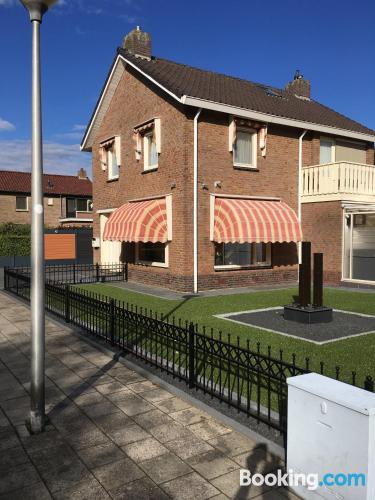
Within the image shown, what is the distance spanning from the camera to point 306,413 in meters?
3.99

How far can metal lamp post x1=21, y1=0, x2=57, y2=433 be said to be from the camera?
17.0ft

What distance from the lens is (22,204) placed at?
142 feet

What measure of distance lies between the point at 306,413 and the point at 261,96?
65.6 ft

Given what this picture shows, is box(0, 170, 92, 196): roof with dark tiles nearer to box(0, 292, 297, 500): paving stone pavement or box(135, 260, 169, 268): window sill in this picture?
box(135, 260, 169, 268): window sill

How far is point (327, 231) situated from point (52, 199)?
34.1 m

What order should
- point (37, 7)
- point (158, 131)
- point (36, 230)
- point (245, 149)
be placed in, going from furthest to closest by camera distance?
point (245, 149)
point (158, 131)
point (36, 230)
point (37, 7)

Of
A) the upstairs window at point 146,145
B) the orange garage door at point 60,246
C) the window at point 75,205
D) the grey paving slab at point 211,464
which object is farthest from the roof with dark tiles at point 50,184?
the grey paving slab at point 211,464

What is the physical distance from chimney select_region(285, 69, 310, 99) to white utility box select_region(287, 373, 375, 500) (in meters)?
24.2

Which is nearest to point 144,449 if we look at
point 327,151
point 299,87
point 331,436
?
point 331,436

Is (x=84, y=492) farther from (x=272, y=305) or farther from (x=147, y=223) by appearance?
(x=147, y=223)

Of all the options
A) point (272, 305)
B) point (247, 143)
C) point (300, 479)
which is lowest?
point (300, 479)

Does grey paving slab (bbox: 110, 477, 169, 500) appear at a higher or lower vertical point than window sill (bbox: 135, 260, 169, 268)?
lower

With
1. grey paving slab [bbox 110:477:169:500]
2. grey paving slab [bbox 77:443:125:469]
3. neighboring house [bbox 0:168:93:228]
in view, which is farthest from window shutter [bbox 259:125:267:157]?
neighboring house [bbox 0:168:93:228]

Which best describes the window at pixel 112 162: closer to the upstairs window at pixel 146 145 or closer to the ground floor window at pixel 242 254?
the upstairs window at pixel 146 145
